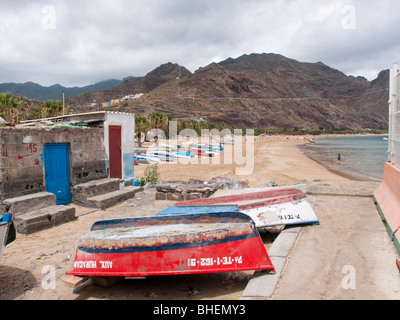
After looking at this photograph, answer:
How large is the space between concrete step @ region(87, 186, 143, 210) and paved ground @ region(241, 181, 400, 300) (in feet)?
19.2

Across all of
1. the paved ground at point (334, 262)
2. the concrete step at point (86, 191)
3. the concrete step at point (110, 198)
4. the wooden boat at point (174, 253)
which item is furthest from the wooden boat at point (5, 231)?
the concrete step at point (86, 191)

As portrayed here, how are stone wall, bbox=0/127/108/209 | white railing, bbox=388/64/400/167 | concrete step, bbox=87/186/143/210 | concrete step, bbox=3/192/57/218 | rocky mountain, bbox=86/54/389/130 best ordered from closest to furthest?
white railing, bbox=388/64/400/167
concrete step, bbox=3/192/57/218
stone wall, bbox=0/127/108/209
concrete step, bbox=87/186/143/210
rocky mountain, bbox=86/54/389/130

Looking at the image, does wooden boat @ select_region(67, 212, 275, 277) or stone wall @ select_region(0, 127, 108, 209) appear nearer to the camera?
wooden boat @ select_region(67, 212, 275, 277)

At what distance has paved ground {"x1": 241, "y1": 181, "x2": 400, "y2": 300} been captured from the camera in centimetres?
346

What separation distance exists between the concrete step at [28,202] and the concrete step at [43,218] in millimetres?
231

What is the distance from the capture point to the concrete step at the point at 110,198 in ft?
30.5

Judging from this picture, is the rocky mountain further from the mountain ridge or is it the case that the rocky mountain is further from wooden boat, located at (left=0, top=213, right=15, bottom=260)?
wooden boat, located at (left=0, top=213, right=15, bottom=260)

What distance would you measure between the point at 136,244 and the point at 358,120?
174693mm

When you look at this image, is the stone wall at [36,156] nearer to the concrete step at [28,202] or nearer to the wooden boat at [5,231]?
the concrete step at [28,202]

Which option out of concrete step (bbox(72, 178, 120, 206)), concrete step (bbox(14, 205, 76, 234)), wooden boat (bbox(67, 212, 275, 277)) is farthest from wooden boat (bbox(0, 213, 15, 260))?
concrete step (bbox(72, 178, 120, 206))

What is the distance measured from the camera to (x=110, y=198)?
960cm

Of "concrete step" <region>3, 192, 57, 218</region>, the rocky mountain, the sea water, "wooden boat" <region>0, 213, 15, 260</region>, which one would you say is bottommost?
the sea water

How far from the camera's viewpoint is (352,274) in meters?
3.82
